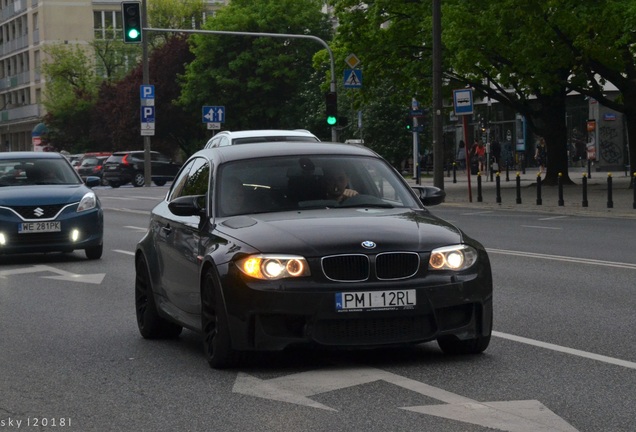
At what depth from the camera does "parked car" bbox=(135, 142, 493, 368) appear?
838cm

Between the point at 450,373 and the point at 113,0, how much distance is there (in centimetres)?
11497

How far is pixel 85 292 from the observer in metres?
14.6

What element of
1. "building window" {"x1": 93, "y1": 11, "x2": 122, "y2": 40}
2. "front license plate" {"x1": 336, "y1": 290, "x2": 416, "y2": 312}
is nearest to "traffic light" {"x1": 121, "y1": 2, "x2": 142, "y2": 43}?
"front license plate" {"x1": 336, "y1": 290, "x2": 416, "y2": 312}

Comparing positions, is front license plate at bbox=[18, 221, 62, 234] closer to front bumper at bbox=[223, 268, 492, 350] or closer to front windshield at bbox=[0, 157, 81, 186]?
front windshield at bbox=[0, 157, 81, 186]

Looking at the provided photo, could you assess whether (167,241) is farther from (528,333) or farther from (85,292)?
(85,292)

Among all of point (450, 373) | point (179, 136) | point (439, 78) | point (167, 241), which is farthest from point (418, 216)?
point (179, 136)

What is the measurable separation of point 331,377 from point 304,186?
176 cm

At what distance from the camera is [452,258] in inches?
340

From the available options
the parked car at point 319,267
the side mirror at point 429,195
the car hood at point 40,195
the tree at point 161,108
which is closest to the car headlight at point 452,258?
the parked car at point 319,267

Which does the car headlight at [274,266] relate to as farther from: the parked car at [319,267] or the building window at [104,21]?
the building window at [104,21]

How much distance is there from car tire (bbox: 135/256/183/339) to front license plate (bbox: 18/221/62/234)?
8322mm

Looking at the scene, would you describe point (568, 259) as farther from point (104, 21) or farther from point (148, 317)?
point (104, 21)

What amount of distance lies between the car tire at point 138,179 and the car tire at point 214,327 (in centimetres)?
5916

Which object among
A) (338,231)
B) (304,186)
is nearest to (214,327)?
(338,231)
